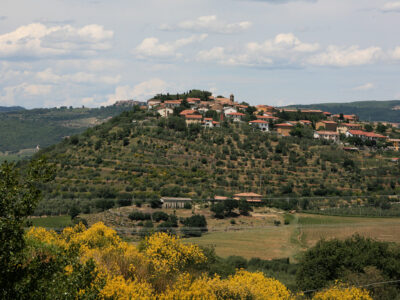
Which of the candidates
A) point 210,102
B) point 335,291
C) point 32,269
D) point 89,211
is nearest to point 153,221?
point 89,211

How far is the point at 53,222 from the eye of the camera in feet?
196

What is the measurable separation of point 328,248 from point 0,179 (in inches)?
1107

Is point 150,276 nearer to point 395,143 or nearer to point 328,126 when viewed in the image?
point 395,143

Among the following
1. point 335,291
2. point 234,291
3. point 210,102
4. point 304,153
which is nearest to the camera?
point 234,291

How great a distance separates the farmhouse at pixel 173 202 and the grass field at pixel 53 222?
14.5 m

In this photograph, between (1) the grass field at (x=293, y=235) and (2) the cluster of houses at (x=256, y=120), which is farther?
(2) the cluster of houses at (x=256, y=120)

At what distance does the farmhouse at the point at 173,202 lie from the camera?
71312 mm

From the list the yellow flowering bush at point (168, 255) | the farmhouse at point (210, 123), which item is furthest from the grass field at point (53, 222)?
the farmhouse at point (210, 123)

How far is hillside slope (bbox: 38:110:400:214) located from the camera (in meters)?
80.4

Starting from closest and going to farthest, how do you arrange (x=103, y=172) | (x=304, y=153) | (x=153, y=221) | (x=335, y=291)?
(x=335, y=291) → (x=153, y=221) → (x=103, y=172) → (x=304, y=153)

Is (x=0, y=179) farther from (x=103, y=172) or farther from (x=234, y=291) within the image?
(x=103, y=172)

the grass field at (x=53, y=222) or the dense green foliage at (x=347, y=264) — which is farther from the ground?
the dense green foliage at (x=347, y=264)

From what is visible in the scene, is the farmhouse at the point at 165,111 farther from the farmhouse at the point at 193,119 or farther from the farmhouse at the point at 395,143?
the farmhouse at the point at 395,143

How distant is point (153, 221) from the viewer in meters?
65.3
